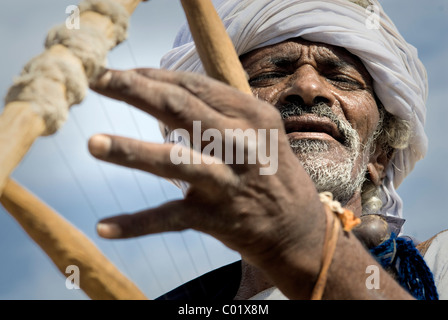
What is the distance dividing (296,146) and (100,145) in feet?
5.37

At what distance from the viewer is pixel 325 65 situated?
10.5ft

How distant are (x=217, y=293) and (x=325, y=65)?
44.6 inches

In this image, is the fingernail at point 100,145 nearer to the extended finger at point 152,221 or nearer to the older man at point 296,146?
the older man at point 296,146

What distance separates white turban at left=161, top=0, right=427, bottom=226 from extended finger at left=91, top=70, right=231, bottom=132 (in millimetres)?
1894

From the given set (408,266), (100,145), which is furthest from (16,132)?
(408,266)

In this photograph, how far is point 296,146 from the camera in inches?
113

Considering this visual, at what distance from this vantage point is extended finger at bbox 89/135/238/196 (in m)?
1.32

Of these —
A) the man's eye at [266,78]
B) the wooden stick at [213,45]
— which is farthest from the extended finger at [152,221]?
the man's eye at [266,78]

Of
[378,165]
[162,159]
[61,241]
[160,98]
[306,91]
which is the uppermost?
[306,91]

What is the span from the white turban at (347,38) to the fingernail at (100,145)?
6.62 feet

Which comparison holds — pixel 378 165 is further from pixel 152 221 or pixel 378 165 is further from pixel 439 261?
pixel 152 221

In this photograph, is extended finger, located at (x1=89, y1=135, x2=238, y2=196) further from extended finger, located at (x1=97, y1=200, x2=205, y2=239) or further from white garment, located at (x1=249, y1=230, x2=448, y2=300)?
white garment, located at (x1=249, y1=230, x2=448, y2=300)

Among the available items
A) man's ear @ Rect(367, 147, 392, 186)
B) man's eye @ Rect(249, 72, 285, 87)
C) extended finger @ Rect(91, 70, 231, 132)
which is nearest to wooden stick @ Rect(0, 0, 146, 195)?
extended finger @ Rect(91, 70, 231, 132)

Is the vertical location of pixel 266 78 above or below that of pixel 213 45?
above
